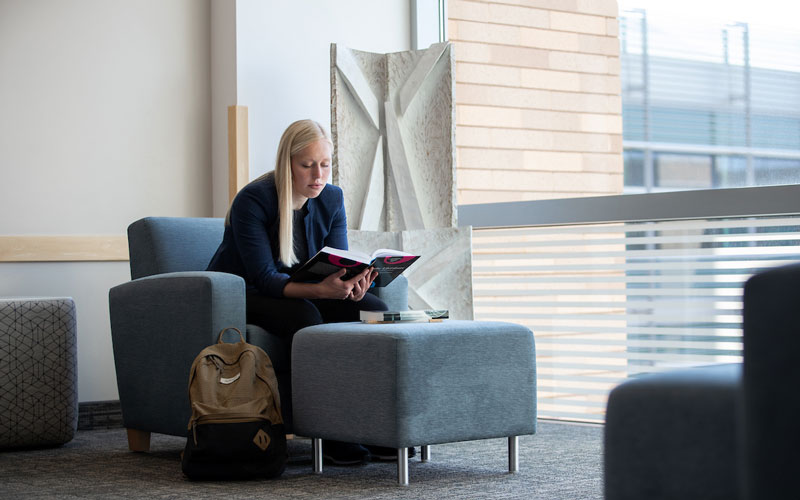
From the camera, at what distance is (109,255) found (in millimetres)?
3883

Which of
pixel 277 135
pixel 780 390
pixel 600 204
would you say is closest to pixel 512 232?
pixel 600 204

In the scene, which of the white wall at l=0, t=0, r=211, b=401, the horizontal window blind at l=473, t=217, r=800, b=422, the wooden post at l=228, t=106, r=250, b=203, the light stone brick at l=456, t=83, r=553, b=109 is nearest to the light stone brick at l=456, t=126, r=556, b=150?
the light stone brick at l=456, t=83, r=553, b=109

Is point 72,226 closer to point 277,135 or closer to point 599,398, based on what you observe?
point 277,135

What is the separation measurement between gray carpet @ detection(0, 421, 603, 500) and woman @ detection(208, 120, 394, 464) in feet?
0.75

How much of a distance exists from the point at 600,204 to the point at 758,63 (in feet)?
2.67

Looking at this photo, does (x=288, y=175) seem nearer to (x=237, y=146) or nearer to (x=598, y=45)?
(x=237, y=146)

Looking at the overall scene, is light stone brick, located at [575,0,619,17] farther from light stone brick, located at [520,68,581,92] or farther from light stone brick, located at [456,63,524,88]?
light stone brick, located at [456,63,524,88]

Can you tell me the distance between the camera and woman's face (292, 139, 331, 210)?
300cm

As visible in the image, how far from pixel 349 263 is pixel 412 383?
0.46 metres

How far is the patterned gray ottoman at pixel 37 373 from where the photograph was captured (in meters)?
3.22

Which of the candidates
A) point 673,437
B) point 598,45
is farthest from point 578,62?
point 673,437

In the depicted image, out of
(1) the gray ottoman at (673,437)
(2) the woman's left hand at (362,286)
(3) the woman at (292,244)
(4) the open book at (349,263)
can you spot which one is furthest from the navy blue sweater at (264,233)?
(1) the gray ottoman at (673,437)

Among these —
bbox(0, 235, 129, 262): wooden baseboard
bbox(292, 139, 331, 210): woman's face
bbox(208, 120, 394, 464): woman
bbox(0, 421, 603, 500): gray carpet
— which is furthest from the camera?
bbox(0, 235, 129, 262): wooden baseboard

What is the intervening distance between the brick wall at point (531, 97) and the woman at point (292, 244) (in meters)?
1.33
